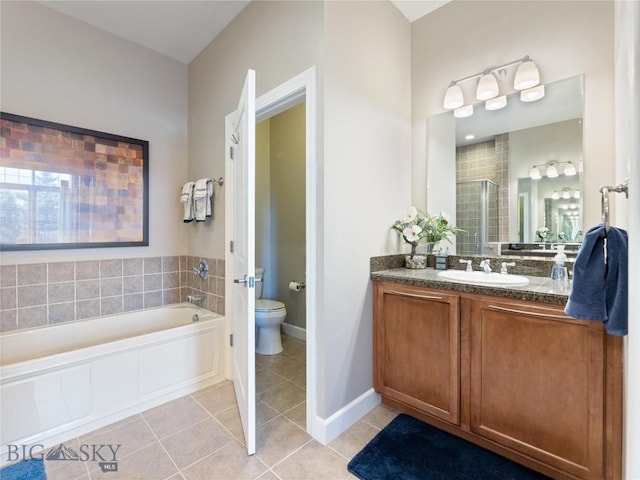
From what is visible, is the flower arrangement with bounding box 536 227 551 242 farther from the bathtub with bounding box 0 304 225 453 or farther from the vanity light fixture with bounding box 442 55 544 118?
the bathtub with bounding box 0 304 225 453

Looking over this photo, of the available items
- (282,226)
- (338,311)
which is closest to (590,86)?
(338,311)

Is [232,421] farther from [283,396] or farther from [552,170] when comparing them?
[552,170]

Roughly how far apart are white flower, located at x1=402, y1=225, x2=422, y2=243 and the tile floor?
1140mm

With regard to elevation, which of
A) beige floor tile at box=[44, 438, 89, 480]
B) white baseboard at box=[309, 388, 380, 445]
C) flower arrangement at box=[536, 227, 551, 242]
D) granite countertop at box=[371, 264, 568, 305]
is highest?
flower arrangement at box=[536, 227, 551, 242]

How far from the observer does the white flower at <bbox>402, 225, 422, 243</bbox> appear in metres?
2.08

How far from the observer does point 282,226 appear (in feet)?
11.5

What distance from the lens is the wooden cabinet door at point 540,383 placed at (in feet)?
4.06

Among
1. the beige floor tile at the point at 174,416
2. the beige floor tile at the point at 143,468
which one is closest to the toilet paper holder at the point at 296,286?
the beige floor tile at the point at 174,416

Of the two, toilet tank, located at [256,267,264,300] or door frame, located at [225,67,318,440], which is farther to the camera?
toilet tank, located at [256,267,264,300]

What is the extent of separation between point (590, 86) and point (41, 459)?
3.50 metres

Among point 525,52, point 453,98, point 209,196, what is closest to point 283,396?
point 209,196

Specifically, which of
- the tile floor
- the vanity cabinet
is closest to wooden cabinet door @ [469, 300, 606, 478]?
the vanity cabinet

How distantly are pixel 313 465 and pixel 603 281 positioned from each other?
1.50m

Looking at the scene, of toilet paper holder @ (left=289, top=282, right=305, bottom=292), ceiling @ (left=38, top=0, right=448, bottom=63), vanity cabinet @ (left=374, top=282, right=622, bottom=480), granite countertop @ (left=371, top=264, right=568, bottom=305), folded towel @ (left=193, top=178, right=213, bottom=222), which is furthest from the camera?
toilet paper holder @ (left=289, top=282, right=305, bottom=292)
